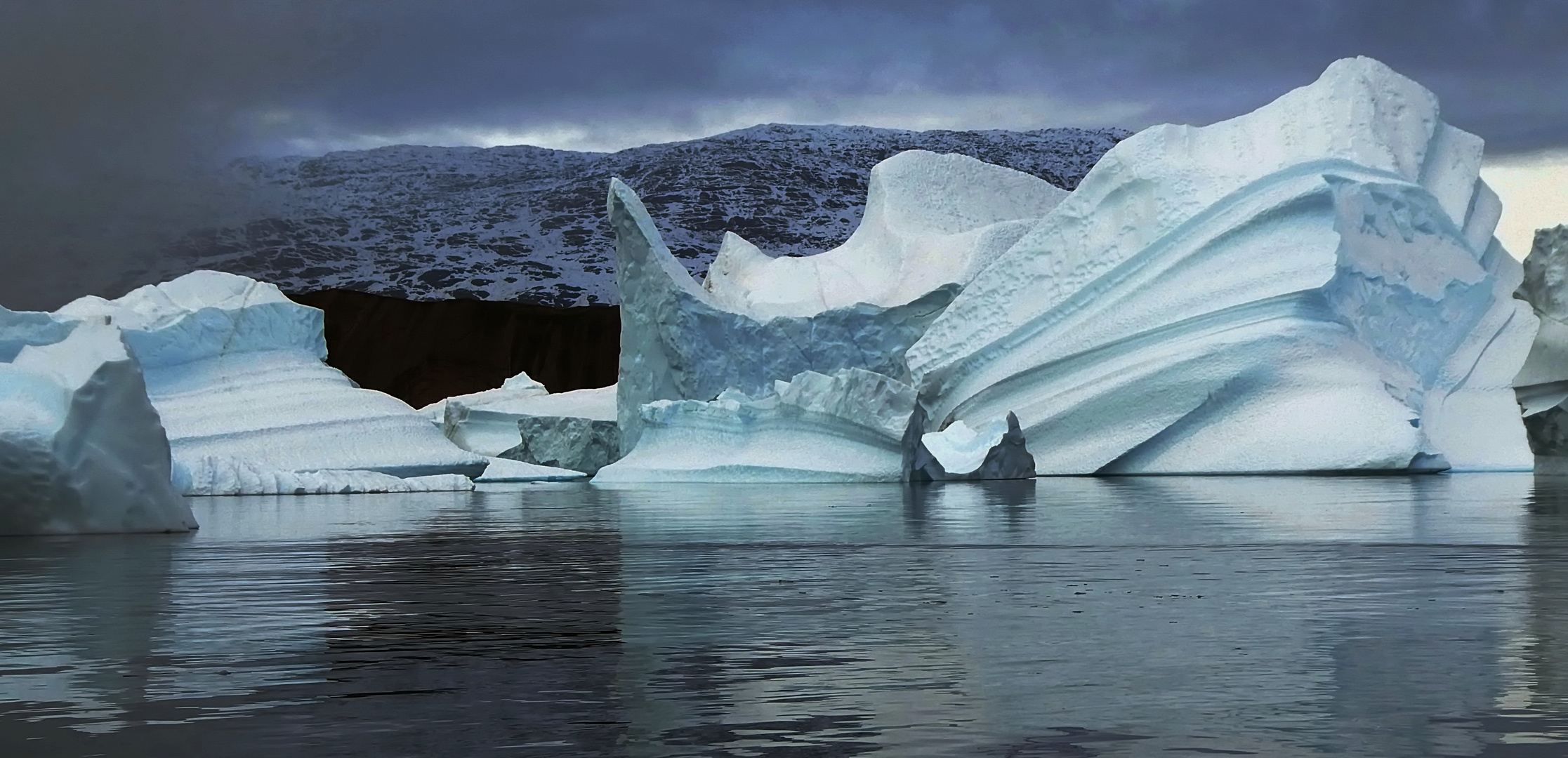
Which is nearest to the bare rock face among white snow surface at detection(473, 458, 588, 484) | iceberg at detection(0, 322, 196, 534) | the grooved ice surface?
the grooved ice surface

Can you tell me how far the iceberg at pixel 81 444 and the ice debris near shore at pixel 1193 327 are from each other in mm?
10332

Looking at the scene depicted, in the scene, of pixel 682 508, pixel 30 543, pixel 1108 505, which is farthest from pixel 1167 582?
pixel 682 508

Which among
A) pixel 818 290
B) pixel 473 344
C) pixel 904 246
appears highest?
pixel 473 344

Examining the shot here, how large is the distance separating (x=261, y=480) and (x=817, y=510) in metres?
7.84

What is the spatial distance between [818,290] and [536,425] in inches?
179

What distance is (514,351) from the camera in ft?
196

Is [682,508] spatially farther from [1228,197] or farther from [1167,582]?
[1228,197]

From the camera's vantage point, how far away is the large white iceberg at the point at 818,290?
22516 millimetres

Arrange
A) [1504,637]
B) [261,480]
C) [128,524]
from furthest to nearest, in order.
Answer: [261,480] → [128,524] → [1504,637]

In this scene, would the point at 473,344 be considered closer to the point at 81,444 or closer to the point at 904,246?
the point at 904,246

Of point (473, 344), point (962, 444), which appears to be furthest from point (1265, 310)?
point (473, 344)

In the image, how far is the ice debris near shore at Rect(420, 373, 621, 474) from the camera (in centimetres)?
2477

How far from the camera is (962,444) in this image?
63.3ft

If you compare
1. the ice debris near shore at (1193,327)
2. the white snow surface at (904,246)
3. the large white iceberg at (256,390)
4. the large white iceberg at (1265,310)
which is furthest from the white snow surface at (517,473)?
the large white iceberg at (1265,310)
